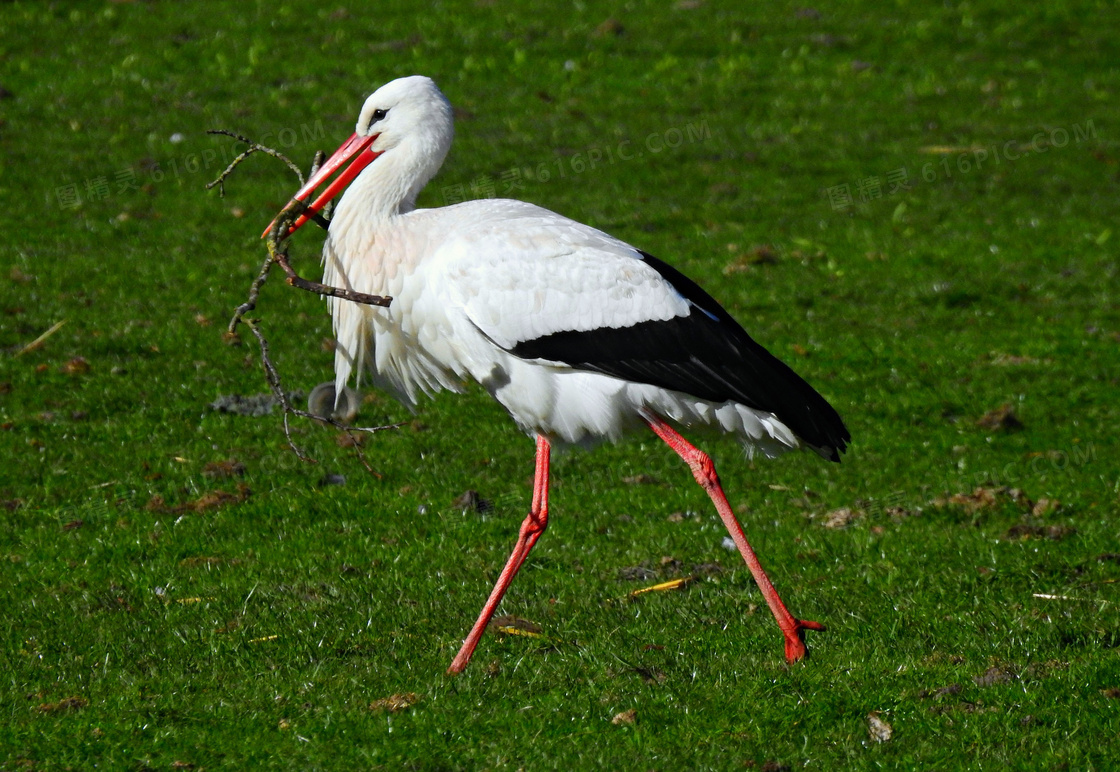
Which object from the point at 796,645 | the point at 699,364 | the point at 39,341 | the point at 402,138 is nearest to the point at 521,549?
the point at 699,364

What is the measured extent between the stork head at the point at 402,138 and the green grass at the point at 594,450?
177cm

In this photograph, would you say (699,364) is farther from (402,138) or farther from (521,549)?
(402,138)

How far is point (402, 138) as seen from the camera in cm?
577

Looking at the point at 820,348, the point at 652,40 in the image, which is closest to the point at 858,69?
the point at 652,40

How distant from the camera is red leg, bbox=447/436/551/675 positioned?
4.98 m

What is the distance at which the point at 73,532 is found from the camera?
6.59 metres

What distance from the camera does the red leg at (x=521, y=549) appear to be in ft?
16.3

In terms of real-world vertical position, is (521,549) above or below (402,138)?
below

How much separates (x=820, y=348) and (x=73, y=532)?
5.55m

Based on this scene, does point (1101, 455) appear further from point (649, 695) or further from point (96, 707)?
point (96, 707)

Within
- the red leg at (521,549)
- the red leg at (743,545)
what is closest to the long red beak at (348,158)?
the red leg at (521,549)

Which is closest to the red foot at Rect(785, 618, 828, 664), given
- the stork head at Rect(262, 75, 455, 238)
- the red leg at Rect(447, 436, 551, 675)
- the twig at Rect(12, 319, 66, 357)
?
the red leg at Rect(447, 436, 551, 675)

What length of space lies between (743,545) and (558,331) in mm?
1111

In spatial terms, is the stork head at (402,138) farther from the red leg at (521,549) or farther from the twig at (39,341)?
the twig at (39,341)
